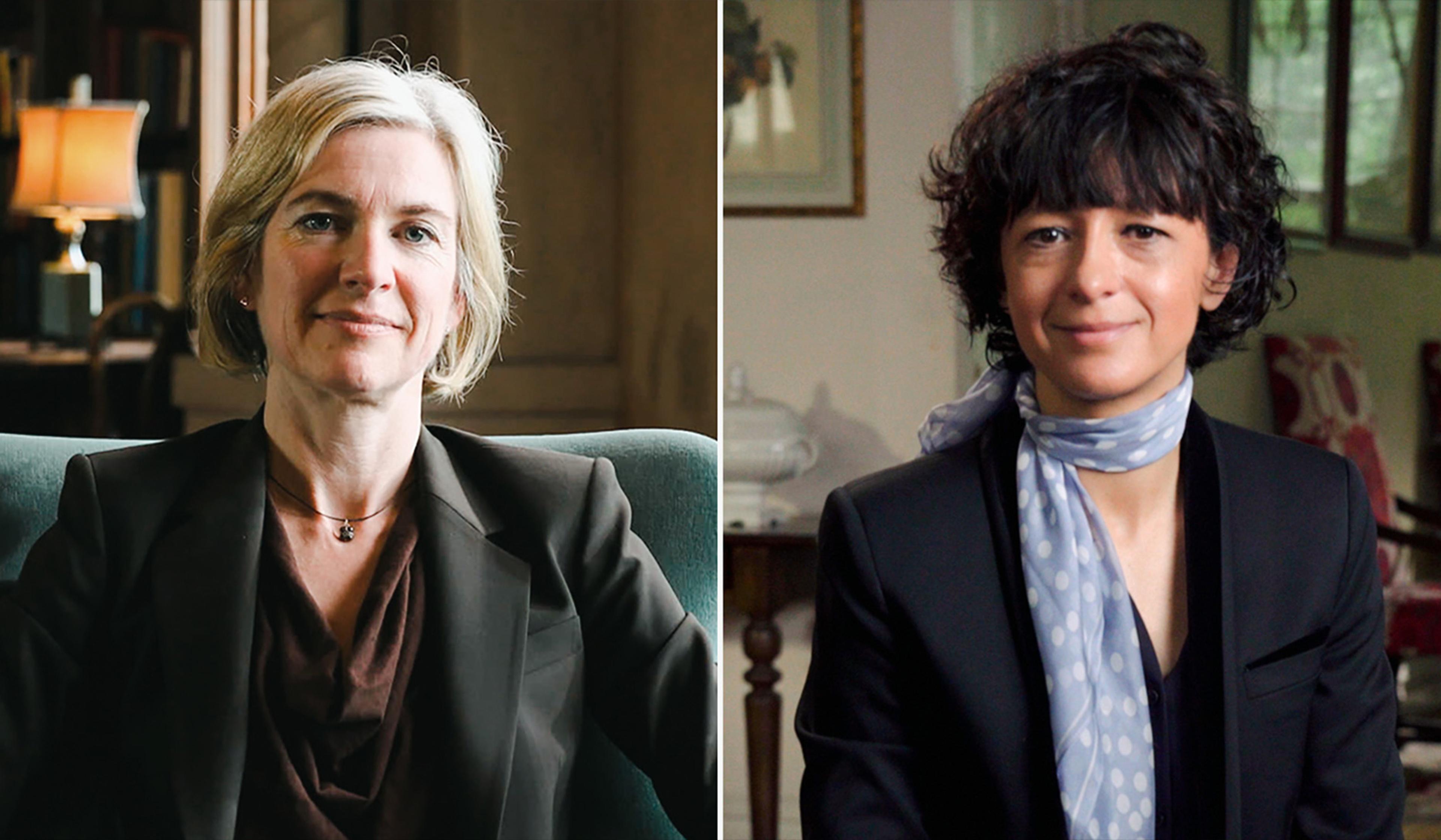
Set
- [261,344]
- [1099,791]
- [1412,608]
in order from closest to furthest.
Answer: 1. [1099,791]
2. [261,344]
3. [1412,608]

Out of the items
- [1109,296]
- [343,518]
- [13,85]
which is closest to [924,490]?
[1109,296]

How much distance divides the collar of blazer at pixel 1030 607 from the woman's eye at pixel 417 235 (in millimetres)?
601

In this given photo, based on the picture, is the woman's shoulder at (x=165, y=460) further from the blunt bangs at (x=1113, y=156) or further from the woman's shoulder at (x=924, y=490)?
the blunt bangs at (x=1113, y=156)

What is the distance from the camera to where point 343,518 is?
140 cm

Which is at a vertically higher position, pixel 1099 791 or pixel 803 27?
pixel 803 27

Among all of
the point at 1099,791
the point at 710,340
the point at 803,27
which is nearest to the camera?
the point at 1099,791

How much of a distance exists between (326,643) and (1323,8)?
4.43ft

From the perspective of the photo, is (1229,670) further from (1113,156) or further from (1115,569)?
(1113,156)

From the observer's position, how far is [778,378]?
177 cm

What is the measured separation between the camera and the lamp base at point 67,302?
150 cm

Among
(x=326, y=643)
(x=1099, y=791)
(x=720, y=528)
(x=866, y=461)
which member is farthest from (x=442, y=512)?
(x=1099, y=791)

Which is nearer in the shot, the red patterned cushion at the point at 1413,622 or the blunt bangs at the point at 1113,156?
the blunt bangs at the point at 1113,156

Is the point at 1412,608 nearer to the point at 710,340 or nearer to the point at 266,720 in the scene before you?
the point at 710,340

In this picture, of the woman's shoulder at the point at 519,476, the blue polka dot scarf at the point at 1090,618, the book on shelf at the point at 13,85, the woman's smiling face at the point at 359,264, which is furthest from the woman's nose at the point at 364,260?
the blue polka dot scarf at the point at 1090,618
